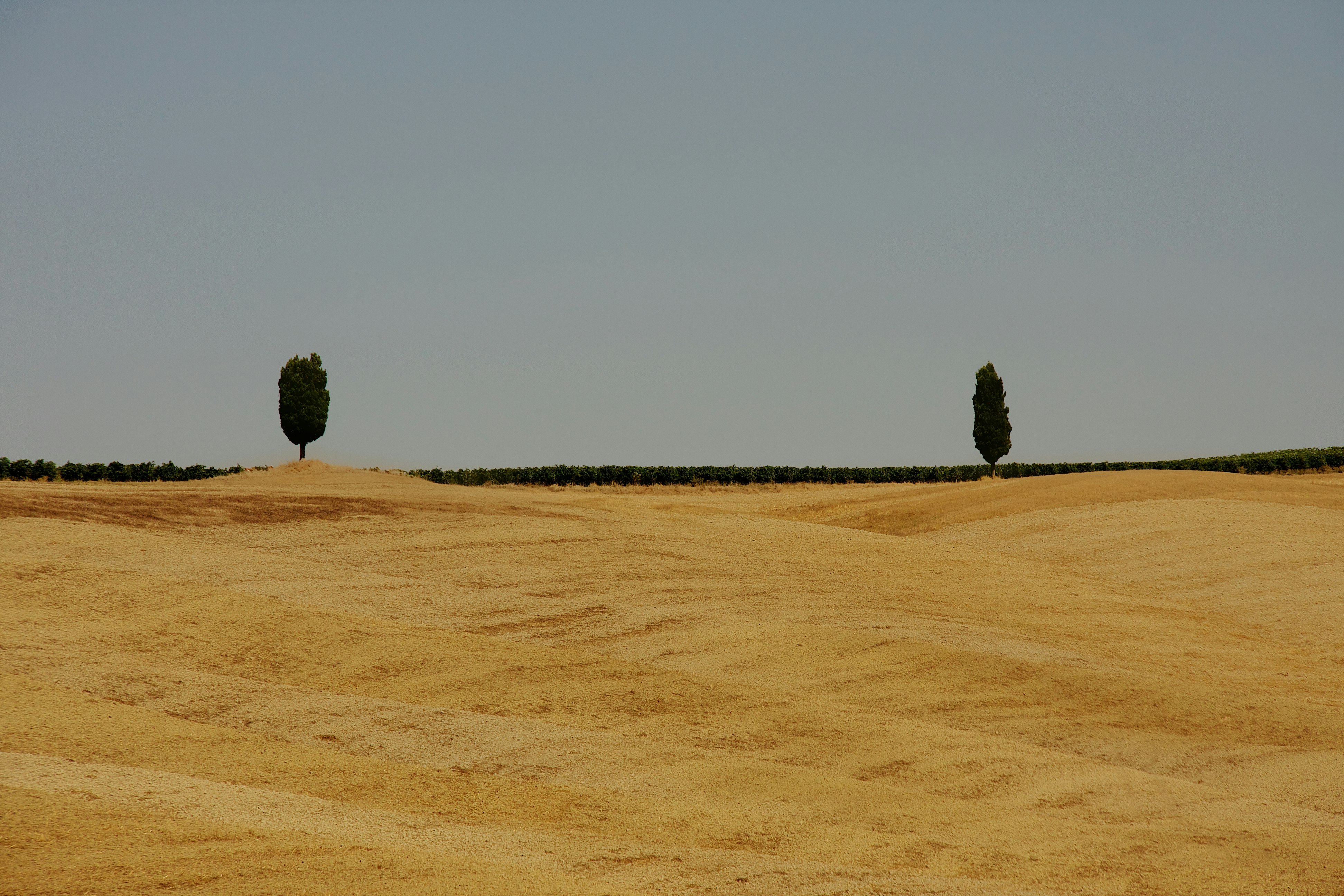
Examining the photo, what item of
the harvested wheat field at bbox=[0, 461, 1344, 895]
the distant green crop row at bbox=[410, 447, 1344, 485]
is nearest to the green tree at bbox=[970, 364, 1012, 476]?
the distant green crop row at bbox=[410, 447, 1344, 485]

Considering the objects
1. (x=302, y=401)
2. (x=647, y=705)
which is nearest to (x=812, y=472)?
(x=302, y=401)

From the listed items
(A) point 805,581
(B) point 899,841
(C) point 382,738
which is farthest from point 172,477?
(B) point 899,841

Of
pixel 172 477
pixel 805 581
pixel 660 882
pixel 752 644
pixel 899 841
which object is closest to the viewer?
pixel 660 882

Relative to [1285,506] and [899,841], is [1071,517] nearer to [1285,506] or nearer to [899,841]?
[1285,506]

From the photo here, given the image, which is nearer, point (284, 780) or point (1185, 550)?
point (284, 780)

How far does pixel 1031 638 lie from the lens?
18.5 metres

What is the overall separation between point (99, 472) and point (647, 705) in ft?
149

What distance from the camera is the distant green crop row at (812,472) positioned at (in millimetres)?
60000

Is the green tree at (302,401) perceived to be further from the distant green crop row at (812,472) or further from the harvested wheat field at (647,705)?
the harvested wheat field at (647,705)

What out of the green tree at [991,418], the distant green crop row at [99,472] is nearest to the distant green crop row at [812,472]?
the green tree at [991,418]

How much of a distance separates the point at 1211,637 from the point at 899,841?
12048 mm

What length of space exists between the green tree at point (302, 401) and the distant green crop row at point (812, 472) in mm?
10145

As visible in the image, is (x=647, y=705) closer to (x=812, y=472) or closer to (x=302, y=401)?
(x=302, y=401)

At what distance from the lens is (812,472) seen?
225ft
